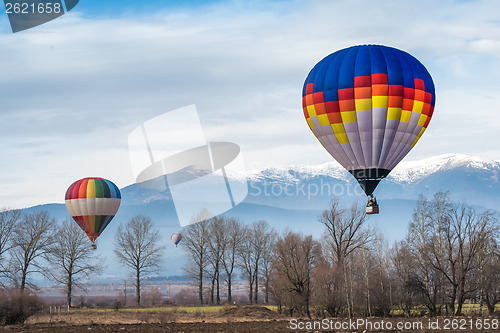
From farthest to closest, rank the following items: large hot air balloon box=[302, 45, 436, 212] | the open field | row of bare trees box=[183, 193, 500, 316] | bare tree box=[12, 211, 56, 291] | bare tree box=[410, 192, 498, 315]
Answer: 1. bare tree box=[12, 211, 56, 291]
2. row of bare trees box=[183, 193, 500, 316]
3. bare tree box=[410, 192, 498, 315]
4. large hot air balloon box=[302, 45, 436, 212]
5. the open field

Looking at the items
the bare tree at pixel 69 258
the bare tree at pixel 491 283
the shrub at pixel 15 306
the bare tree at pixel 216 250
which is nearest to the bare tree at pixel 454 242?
the bare tree at pixel 491 283

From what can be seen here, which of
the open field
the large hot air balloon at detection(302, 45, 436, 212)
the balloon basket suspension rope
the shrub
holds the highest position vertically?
the large hot air balloon at detection(302, 45, 436, 212)

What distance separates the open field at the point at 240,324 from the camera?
36.6 meters

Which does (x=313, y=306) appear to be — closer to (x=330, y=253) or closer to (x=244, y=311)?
(x=244, y=311)

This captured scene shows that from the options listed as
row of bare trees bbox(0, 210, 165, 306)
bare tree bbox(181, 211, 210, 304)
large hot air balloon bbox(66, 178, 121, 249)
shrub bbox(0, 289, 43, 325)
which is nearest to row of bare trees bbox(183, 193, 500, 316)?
large hot air balloon bbox(66, 178, 121, 249)

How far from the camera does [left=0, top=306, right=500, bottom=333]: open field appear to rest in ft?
120

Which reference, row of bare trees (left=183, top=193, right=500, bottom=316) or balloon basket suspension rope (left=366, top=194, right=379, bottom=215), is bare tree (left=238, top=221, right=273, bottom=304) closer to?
row of bare trees (left=183, top=193, right=500, bottom=316)

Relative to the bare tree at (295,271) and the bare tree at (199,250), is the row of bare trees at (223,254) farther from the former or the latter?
the bare tree at (295,271)

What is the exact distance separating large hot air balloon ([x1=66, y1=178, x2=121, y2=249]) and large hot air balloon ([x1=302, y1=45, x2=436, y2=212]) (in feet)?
92.8

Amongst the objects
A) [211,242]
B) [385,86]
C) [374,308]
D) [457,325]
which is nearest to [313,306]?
[374,308]

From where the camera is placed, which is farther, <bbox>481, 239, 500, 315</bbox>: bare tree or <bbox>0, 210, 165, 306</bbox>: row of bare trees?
<bbox>0, 210, 165, 306</bbox>: row of bare trees

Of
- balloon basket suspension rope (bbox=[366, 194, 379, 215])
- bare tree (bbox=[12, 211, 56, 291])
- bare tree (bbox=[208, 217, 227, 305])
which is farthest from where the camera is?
bare tree (bbox=[208, 217, 227, 305])

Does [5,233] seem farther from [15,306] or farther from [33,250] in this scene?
[15,306]

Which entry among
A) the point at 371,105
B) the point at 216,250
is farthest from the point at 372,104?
the point at 216,250
